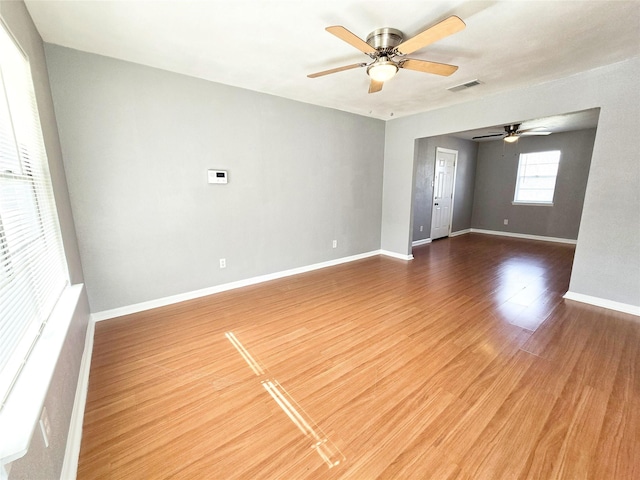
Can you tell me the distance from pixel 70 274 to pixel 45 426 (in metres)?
1.47

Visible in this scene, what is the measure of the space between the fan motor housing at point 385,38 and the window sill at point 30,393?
287 centimetres

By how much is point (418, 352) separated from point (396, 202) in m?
3.36

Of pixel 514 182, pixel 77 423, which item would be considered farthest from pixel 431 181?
pixel 77 423

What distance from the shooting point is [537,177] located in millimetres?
6746

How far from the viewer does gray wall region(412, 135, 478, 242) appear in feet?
19.7

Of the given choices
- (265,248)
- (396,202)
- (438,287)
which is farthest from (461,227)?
(265,248)

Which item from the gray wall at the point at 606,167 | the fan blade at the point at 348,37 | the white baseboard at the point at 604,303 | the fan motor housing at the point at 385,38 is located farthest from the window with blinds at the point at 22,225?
the white baseboard at the point at 604,303

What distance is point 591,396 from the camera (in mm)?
1779

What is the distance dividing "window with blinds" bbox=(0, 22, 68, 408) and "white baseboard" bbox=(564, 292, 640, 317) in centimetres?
479

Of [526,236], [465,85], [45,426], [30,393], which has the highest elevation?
[465,85]

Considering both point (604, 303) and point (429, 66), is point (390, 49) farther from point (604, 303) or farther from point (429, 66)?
point (604, 303)

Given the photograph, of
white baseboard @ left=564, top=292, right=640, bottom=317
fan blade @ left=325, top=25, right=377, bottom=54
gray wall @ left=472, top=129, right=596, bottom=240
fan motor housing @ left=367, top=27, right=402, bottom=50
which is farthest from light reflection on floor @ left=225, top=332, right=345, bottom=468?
gray wall @ left=472, top=129, right=596, bottom=240

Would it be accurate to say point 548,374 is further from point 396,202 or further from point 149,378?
point 396,202

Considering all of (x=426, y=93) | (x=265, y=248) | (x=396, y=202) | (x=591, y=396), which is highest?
(x=426, y=93)
